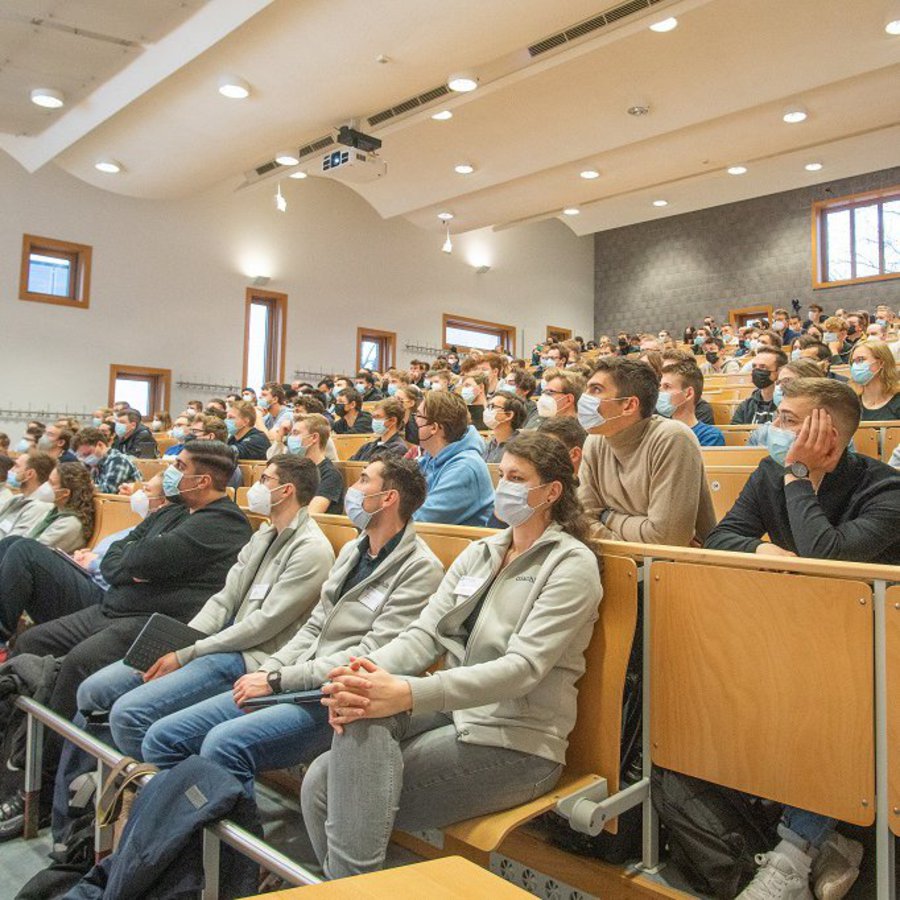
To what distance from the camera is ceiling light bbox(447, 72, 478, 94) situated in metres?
6.24

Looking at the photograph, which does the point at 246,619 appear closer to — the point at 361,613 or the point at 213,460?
the point at 361,613

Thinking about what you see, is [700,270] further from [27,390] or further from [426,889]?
[426,889]

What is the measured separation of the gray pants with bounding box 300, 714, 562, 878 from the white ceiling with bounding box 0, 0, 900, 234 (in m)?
5.11

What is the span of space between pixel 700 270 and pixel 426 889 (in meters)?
14.7

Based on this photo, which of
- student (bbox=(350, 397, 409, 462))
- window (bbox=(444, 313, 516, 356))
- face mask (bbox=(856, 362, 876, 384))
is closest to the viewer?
face mask (bbox=(856, 362, 876, 384))

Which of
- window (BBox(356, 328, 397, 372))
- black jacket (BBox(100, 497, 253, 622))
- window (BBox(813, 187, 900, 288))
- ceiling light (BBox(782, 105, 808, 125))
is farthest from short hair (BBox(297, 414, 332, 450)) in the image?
window (BBox(813, 187, 900, 288))

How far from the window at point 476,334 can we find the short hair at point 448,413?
10.00 meters

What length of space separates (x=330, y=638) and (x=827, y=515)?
49.4 inches

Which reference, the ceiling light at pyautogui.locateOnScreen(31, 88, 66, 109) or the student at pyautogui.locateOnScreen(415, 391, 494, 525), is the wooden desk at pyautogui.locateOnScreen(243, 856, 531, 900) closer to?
the student at pyautogui.locateOnScreen(415, 391, 494, 525)

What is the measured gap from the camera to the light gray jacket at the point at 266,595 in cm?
225

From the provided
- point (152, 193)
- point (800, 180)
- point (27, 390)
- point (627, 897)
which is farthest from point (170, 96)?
point (800, 180)

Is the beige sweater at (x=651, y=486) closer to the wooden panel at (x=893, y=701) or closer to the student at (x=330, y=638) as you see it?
the student at (x=330, y=638)

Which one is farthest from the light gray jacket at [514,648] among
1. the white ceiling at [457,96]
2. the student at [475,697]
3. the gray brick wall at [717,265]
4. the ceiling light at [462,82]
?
the gray brick wall at [717,265]

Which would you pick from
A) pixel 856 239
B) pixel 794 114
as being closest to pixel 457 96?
pixel 794 114
